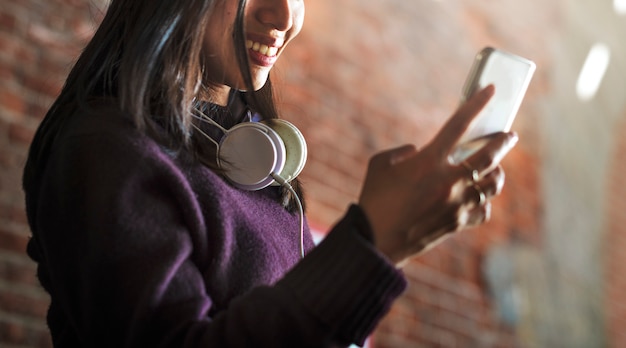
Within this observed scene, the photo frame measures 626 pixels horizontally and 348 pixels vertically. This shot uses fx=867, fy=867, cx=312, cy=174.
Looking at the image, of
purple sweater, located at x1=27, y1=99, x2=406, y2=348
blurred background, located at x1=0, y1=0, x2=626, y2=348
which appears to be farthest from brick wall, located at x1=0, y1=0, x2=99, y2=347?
purple sweater, located at x1=27, y1=99, x2=406, y2=348

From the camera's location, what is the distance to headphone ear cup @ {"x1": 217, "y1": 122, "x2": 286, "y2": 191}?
0.96m

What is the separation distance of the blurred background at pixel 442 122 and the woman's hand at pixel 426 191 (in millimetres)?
1430

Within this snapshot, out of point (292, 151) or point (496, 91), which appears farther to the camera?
point (292, 151)

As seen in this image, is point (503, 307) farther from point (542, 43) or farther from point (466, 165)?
point (466, 165)

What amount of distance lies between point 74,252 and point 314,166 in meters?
2.13

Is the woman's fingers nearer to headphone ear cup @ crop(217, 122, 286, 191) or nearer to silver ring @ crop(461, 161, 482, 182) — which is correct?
silver ring @ crop(461, 161, 482, 182)

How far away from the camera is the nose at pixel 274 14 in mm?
1027

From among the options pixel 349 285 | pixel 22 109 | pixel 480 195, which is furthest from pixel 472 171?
pixel 22 109

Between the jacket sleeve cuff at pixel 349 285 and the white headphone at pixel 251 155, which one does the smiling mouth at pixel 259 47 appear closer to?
the white headphone at pixel 251 155

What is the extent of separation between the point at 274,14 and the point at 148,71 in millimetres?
192

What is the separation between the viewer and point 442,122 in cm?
357

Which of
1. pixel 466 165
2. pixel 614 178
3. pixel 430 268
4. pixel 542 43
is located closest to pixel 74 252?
pixel 466 165

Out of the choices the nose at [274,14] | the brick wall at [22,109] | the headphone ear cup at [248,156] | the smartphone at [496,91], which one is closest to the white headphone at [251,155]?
the headphone ear cup at [248,156]

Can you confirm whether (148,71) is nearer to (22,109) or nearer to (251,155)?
(251,155)
